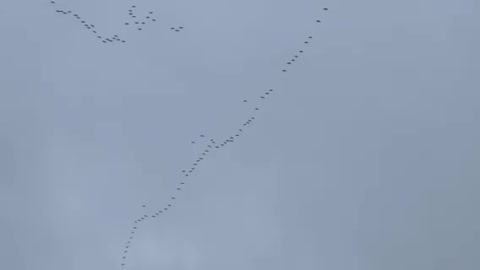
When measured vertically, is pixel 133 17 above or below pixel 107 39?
above

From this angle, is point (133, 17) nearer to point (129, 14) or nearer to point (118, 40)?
point (129, 14)

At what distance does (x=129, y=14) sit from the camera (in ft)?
98.8

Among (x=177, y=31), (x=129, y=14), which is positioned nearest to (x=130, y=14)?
(x=129, y=14)

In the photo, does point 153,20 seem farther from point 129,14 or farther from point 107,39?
point 107,39

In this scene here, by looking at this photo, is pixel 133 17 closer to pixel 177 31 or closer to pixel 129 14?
pixel 129 14

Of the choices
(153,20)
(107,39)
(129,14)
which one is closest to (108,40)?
(107,39)

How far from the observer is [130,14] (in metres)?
30.1

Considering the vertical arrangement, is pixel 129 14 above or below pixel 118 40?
above

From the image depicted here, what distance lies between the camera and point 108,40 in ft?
103

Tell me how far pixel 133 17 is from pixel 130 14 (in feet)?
1.42

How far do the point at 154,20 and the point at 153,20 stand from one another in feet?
0.35

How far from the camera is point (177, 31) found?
102 feet

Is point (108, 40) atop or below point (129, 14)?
below

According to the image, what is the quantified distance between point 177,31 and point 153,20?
273cm
